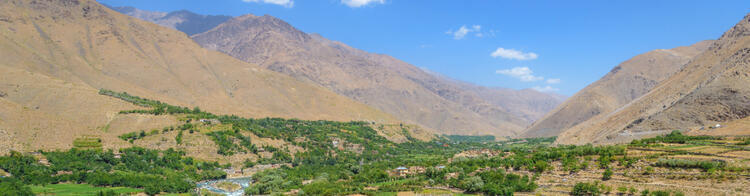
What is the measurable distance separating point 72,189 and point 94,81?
98.0 metres

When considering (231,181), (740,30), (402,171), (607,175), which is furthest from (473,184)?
(740,30)

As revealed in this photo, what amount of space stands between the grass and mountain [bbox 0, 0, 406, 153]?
1549cm

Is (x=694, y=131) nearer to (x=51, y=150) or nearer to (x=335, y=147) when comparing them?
(x=335, y=147)

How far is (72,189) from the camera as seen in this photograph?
170ft

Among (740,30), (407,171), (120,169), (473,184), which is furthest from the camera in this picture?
(740,30)

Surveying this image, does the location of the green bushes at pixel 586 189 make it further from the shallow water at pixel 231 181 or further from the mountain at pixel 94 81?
the mountain at pixel 94 81

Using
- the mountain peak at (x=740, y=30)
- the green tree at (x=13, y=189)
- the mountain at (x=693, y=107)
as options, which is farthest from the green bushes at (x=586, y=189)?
the mountain peak at (x=740, y=30)

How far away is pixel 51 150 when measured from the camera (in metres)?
66.7

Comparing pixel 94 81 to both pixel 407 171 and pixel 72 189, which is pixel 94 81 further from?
pixel 407 171

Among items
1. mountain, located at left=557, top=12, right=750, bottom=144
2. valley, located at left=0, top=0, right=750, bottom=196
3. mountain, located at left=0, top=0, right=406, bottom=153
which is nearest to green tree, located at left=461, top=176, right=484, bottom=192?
valley, located at left=0, top=0, right=750, bottom=196

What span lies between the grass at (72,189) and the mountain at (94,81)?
1549 cm

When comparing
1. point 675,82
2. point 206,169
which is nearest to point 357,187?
point 206,169

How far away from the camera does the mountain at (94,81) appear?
75.2 metres

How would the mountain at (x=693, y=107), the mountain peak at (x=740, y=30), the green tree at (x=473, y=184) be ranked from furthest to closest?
the mountain peak at (x=740, y=30) → the mountain at (x=693, y=107) → the green tree at (x=473, y=184)
